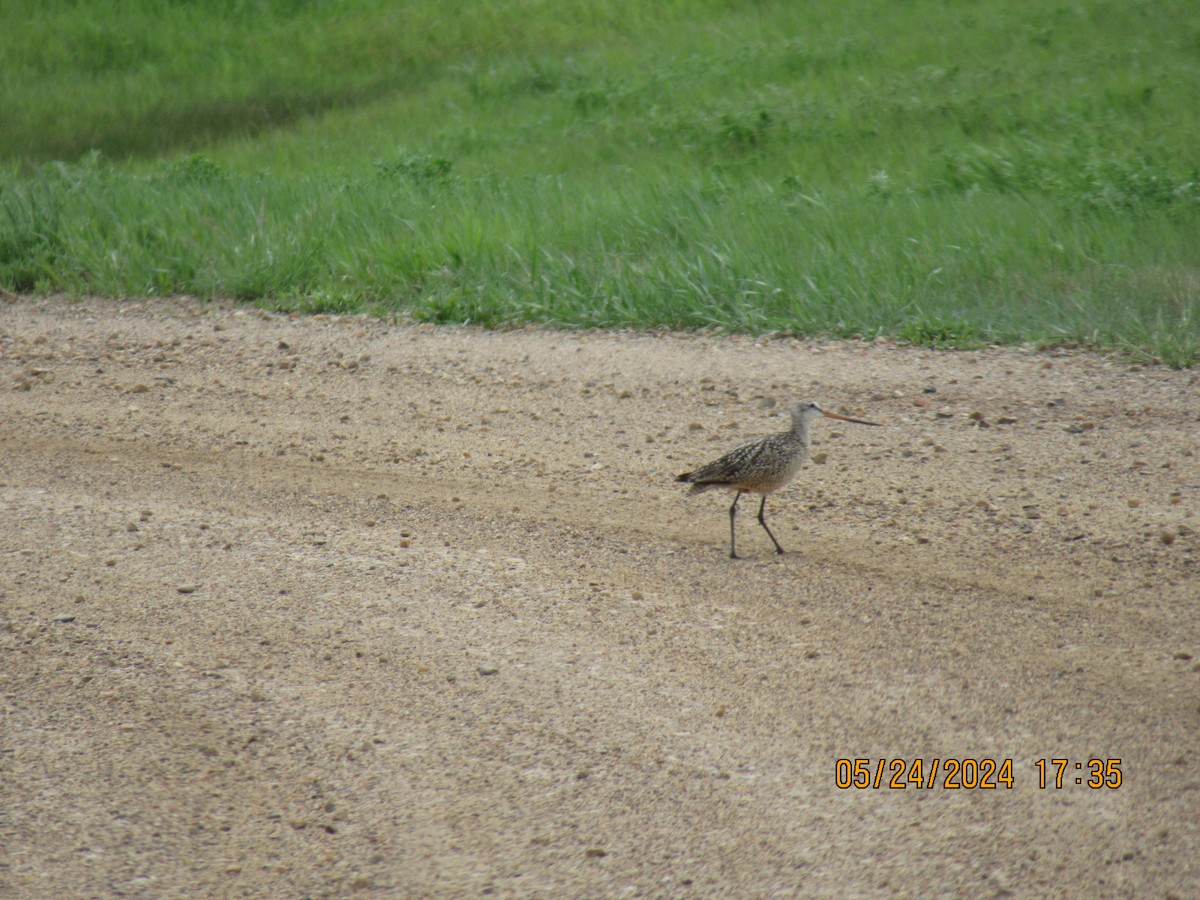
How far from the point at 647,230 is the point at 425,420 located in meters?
3.86

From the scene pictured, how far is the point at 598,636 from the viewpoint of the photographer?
536 cm

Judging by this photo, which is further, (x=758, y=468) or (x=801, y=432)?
(x=801, y=432)

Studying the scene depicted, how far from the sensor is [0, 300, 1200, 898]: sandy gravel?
4.05m

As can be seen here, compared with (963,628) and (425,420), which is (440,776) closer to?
(963,628)

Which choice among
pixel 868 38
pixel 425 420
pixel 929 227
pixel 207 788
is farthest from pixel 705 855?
pixel 868 38

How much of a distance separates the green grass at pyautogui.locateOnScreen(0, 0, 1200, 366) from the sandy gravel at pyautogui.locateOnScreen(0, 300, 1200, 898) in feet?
4.60

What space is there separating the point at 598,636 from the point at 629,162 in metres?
10.7

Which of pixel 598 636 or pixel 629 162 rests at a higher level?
pixel 629 162
